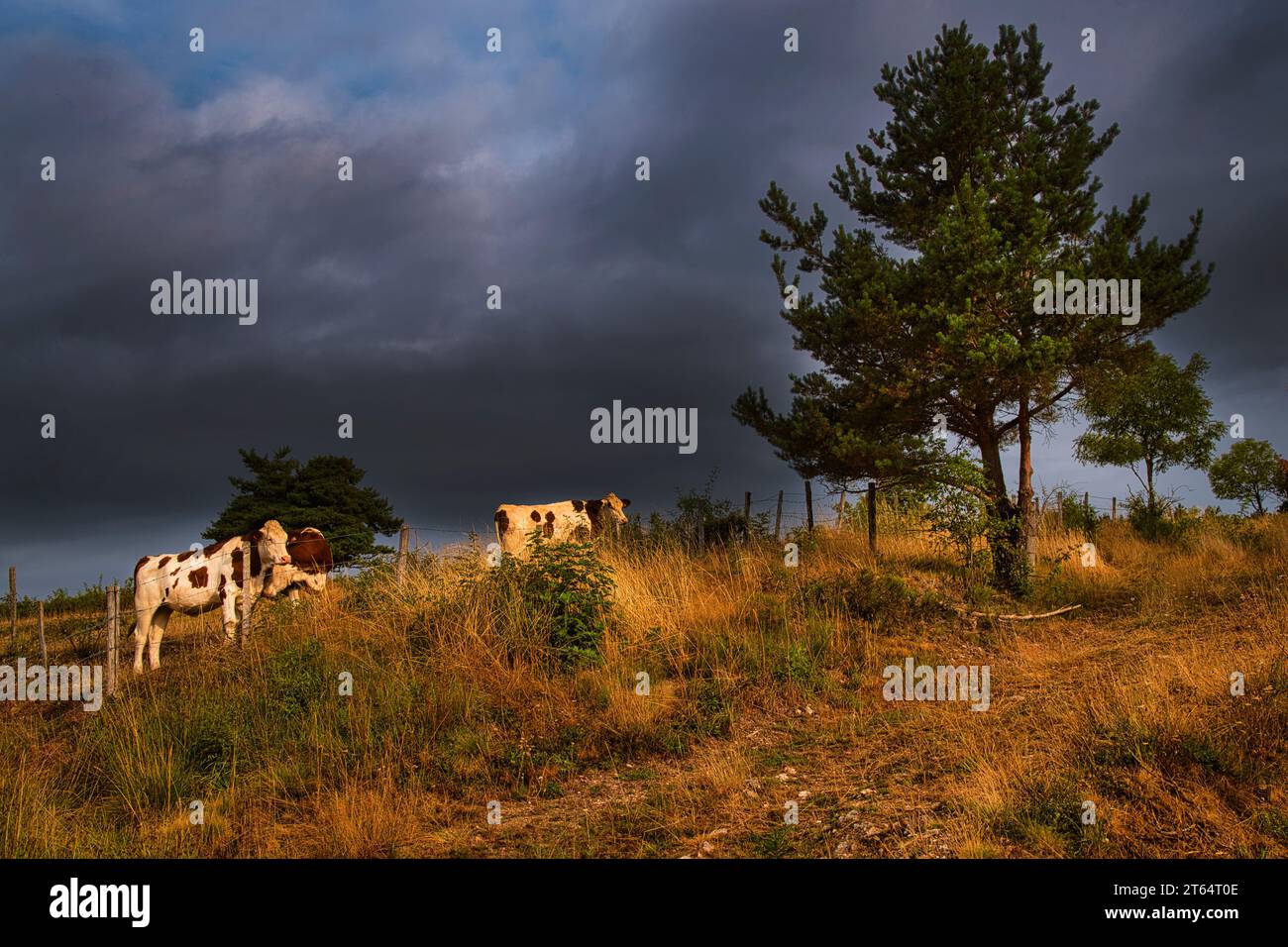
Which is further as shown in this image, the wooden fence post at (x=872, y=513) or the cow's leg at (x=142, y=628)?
the wooden fence post at (x=872, y=513)

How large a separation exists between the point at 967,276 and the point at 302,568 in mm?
13681

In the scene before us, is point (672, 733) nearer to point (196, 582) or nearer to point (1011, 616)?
point (1011, 616)

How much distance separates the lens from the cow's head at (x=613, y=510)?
21.2 m

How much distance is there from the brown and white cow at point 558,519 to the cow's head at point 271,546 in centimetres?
583

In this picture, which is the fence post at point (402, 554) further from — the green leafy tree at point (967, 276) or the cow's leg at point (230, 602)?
the green leafy tree at point (967, 276)

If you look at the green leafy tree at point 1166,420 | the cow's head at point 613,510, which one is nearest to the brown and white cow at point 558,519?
the cow's head at point 613,510

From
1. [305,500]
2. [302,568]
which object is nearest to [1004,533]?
[302,568]

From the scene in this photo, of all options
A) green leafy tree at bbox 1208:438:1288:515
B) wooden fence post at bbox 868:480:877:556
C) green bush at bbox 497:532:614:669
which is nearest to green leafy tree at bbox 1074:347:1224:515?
green leafy tree at bbox 1208:438:1288:515

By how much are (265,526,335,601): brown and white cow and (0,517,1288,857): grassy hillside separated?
118cm

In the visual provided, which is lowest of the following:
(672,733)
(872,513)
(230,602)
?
(672,733)

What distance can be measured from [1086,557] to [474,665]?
1536 centimetres

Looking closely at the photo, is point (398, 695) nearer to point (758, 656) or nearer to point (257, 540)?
point (758, 656)

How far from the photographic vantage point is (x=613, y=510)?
21812 millimetres
